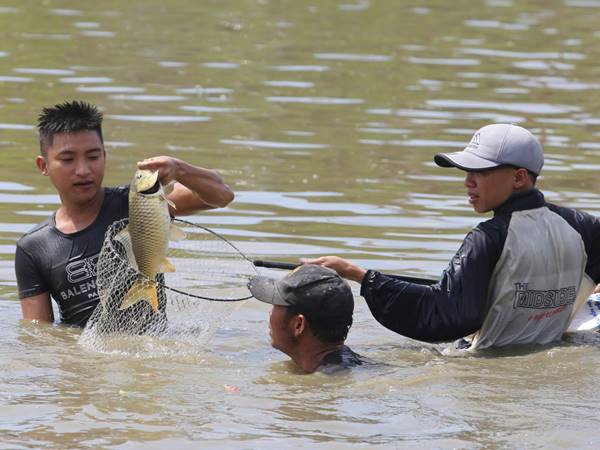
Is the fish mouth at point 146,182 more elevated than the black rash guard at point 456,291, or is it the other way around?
the fish mouth at point 146,182

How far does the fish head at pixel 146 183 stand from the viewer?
7660mm

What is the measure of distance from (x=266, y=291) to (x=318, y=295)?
0.39 meters

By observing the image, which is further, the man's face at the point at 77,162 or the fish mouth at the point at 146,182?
the man's face at the point at 77,162

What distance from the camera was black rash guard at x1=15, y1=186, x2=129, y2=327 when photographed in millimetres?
8820

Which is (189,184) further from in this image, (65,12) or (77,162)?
(65,12)

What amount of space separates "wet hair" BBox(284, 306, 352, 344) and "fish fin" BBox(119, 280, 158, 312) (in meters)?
0.76

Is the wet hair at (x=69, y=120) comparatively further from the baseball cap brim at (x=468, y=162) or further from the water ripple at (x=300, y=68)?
the water ripple at (x=300, y=68)

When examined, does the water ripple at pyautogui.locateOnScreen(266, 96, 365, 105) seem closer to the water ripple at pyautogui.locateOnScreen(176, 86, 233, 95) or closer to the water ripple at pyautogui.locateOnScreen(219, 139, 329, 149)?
the water ripple at pyautogui.locateOnScreen(176, 86, 233, 95)

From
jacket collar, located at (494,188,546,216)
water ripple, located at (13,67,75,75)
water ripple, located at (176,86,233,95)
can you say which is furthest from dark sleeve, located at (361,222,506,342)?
water ripple, located at (13,67,75,75)

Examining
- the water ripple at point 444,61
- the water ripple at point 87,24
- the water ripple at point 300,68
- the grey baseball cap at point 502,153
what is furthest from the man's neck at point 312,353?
the water ripple at point 87,24

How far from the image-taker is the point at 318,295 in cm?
778

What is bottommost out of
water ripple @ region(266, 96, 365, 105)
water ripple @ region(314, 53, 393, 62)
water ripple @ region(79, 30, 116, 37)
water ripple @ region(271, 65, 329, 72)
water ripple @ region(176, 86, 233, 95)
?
water ripple @ region(266, 96, 365, 105)

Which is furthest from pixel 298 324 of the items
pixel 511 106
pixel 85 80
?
pixel 85 80

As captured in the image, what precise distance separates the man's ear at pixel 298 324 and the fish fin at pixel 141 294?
2.64ft
